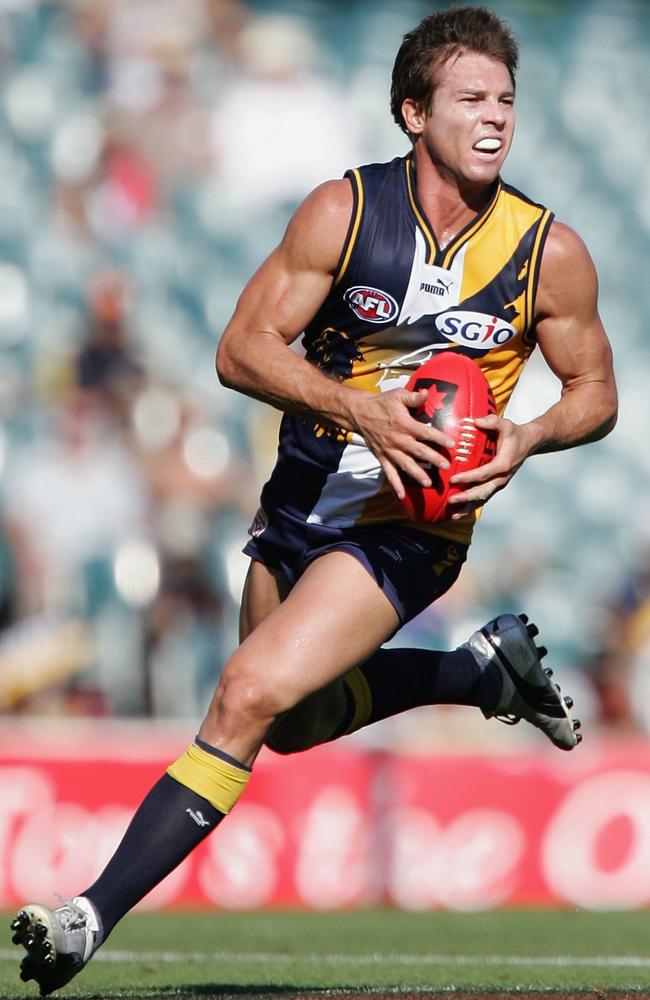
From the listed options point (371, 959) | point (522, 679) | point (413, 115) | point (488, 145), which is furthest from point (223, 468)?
point (488, 145)

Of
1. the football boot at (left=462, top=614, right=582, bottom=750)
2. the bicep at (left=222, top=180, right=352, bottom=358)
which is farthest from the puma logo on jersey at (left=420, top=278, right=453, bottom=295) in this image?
the football boot at (left=462, top=614, right=582, bottom=750)

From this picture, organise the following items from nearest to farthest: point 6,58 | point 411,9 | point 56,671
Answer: point 56,671
point 6,58
point 411,9

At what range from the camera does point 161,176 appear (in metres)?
12.7

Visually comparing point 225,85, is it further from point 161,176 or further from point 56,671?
point 56,671

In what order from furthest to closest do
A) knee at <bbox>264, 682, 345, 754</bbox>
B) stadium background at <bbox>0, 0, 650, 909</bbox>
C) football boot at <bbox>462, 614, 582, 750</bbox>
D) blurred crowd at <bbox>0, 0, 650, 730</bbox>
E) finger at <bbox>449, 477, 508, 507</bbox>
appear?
blurred crowd at <bbox>0, 0, 650, 730</bbox>
stadium background at <bbox>0, 0, 650, 909</bbox>
football boot at <bbox>462, 614, 582, 750</bbox>
knee at <bbox>264, 682, 345, 754</bbox>
finger at <bbox>449, 477, 508, 507</bbox>

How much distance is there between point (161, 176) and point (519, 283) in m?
8.26

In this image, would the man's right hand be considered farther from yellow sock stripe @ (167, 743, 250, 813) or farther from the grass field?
the grass field

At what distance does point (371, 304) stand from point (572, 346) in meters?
0.64

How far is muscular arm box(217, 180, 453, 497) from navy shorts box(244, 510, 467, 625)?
48 centimetres

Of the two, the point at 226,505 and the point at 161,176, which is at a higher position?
the point at 161,176

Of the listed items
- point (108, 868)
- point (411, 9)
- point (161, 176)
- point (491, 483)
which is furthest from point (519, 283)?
point (411, 9)

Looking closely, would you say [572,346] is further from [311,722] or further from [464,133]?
[311,722]

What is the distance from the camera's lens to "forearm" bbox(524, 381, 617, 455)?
4.76m

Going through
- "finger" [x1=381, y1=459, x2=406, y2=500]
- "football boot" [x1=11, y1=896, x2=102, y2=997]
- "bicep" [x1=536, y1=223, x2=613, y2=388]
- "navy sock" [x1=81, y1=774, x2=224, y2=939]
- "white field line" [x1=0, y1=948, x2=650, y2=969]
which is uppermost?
"bicep" [x1=536, y1=223, x2=613, y2=388]
